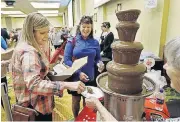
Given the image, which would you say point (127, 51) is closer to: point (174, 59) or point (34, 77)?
point (174, 59)

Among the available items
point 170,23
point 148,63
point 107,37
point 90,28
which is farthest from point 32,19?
point 107,37

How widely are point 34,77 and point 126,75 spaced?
1.42ft

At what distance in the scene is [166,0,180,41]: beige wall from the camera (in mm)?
2009

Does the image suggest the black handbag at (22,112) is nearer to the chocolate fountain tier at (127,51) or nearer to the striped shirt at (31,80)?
the striped shirt at (31,80)

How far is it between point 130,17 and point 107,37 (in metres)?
2.62

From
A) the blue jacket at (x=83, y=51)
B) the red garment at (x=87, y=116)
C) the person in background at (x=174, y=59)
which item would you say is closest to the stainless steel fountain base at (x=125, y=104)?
the person in background at (x=174, y=59)

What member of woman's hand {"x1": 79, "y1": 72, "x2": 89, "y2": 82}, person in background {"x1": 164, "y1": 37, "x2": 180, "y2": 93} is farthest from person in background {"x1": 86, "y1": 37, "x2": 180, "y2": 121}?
woman's hand {"x1": 79, "y1": 72, "x2": 89, "y2": 82}

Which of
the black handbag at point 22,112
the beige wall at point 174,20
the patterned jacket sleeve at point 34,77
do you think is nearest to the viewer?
the patterned jacket sleeve at point 34,77

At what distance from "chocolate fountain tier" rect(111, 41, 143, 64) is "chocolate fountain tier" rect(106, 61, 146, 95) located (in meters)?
0.02

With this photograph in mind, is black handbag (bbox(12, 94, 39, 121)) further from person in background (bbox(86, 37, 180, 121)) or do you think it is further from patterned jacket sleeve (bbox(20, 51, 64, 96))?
person in background (bbox(86, 37, 180, 121))

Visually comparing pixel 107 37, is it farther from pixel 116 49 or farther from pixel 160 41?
pixel 116 49

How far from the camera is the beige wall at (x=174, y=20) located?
6.59 feet

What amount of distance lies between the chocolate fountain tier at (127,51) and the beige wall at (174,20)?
4.92 ft

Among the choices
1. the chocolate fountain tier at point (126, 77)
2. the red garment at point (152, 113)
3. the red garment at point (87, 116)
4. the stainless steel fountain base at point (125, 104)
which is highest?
the chocolate fountain tier at point (126, 77)
